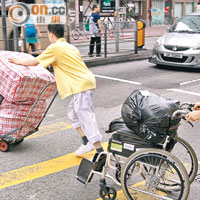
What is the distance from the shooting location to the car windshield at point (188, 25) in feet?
38.8

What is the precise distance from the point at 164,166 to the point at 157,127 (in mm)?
353

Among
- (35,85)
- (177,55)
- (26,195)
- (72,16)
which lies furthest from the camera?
(72,16)

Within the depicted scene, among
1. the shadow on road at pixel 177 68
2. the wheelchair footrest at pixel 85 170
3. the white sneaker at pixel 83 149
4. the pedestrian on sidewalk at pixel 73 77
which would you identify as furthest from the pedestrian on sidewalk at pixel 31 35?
the wheelchair footrest at pixel 85 170

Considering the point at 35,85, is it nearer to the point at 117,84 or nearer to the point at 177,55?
the point at 117,84

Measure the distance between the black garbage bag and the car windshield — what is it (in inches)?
350

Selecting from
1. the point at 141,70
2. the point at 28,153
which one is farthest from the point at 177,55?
the point at 28,153

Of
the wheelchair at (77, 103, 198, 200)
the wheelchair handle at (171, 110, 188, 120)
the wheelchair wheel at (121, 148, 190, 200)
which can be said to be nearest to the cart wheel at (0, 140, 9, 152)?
the wheelchair at (77, 103, 198, 200)

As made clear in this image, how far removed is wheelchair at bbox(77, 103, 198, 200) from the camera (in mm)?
3209

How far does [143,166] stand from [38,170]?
1.49 m

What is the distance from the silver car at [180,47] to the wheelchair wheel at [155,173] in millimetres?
7762

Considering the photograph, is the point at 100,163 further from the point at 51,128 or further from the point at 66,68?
the point at 51,128

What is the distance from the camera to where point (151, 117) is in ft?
10.8

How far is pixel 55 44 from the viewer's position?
4.23 metres

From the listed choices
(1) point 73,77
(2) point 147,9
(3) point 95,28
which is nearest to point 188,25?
(3) point 95,28
